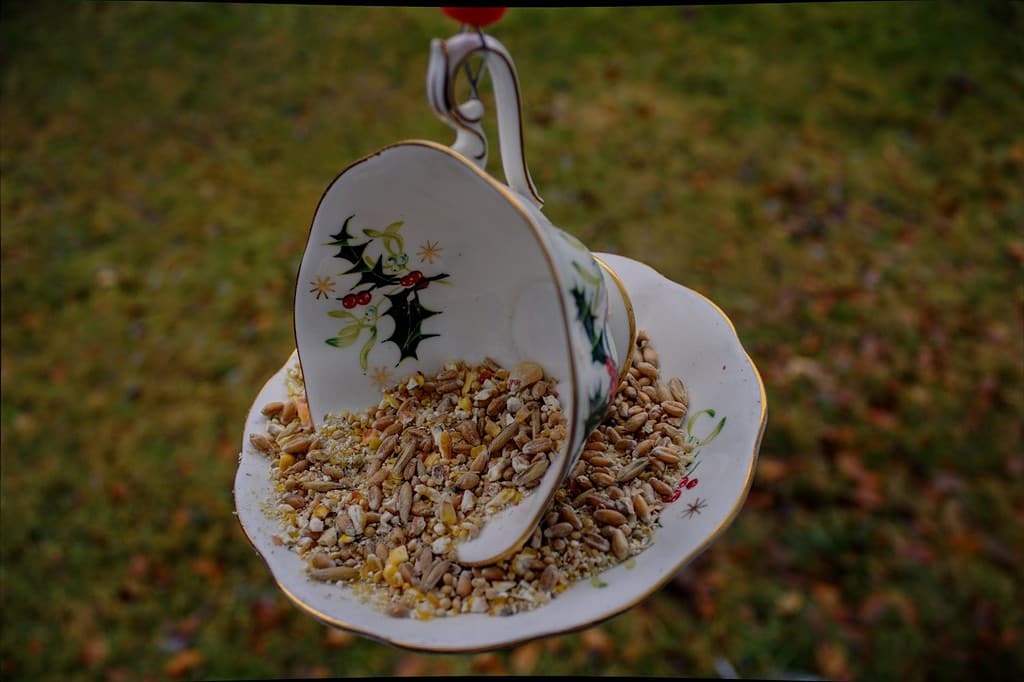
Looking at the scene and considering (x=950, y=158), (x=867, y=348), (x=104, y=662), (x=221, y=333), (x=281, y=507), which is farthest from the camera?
(x=950, y=158)

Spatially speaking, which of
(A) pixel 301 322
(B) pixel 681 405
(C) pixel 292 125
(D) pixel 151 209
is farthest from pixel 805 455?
(D) pixel 151 209

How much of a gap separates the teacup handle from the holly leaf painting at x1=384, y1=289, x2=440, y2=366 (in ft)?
0.77

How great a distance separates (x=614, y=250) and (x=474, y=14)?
5.47 feet

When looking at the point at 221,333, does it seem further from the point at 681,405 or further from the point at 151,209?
the point at 681,405

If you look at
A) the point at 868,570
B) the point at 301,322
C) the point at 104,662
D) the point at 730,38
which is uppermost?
the point at 301,322

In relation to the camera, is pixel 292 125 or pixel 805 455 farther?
Answer: pixel 292 125

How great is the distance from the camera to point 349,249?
3.29 feet

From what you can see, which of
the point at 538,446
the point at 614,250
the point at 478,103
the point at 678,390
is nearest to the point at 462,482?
the point at 538,446

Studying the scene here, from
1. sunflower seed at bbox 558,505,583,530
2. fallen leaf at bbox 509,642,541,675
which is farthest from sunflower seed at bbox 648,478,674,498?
fallen leaf at bbox 509,642,541,675

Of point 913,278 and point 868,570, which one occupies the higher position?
point 913,278

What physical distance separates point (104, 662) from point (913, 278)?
2346mm

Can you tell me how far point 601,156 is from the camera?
8.79 ft

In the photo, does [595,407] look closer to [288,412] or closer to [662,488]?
[662,488]

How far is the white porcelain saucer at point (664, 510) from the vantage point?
34.5 inches
